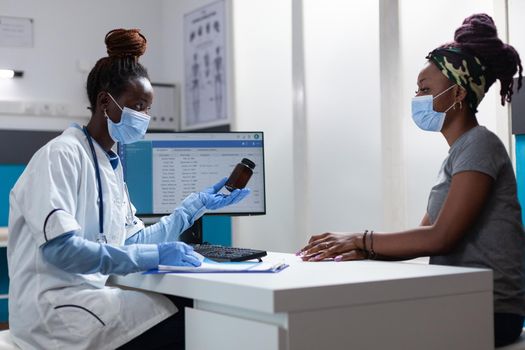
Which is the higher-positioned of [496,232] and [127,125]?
[127,125]

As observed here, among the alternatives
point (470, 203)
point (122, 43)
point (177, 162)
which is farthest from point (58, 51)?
point (470, 203)

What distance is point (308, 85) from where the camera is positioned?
3301 millimetres

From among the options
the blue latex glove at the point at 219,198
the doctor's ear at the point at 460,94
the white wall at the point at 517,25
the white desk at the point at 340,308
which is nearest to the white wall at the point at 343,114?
the white wall at the point at 517,25

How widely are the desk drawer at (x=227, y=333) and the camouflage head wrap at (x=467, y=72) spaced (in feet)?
2.99

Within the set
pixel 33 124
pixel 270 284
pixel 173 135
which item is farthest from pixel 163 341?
pixel 33 124

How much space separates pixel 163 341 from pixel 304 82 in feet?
6.31

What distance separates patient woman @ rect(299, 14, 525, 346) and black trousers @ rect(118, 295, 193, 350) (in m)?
0.36

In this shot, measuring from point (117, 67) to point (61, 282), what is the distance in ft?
1.93

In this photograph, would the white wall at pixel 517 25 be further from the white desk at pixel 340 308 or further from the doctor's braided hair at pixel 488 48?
the white desk at pixel 340 308

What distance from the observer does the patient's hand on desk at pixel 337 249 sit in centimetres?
170

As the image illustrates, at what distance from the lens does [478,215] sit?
160 centimetres

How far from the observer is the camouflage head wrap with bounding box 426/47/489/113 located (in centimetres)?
179

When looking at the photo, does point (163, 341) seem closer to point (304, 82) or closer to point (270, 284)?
point (270, 284)

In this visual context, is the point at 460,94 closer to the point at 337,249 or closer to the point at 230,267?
the point at 337,249
